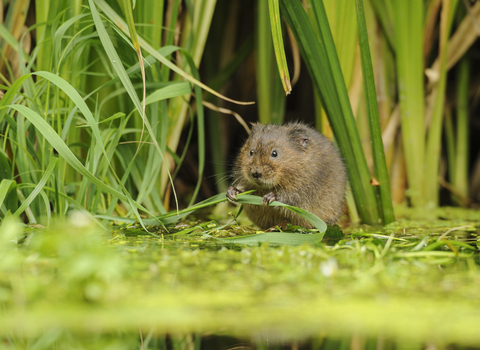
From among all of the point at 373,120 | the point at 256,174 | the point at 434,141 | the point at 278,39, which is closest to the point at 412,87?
the point at 434,141

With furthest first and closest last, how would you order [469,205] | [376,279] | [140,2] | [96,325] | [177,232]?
[469,205], [140,2], [177,232], [376,279], [96,325]

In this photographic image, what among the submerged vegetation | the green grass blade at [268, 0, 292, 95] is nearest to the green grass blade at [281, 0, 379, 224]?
the submerged vegetation

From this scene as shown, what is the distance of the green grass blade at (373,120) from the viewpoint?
2609mm

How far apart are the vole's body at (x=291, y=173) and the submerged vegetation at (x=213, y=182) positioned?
149mm

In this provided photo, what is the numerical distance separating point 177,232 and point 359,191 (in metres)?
1.12

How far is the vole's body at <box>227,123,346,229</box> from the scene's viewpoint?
2760 mm

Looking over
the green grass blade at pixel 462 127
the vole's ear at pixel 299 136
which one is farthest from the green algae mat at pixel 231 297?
the green grass blade at pixel 462 127

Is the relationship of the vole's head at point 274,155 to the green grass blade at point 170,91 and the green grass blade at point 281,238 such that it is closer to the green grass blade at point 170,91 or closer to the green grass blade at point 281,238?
the green grass blade at point 170,91

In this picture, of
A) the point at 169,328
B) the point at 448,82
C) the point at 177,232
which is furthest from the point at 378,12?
the point at 169,328

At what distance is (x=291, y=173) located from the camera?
279cm

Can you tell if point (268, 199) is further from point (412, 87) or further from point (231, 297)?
point (412, 87)

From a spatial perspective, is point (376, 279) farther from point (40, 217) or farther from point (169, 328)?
point (40, 217)

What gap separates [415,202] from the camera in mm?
3729

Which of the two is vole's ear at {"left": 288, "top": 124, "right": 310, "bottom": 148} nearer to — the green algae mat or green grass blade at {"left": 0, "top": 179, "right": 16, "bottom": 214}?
the green algae mat
